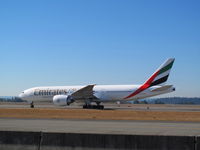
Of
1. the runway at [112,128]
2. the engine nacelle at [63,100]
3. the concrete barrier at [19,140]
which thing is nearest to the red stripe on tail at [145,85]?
the engine nacelle at [63,100]

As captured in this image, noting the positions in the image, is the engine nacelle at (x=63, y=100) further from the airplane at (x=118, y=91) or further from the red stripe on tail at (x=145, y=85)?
the red stripe on tail at (x=145, y=85)

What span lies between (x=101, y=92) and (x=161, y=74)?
29.1 feet

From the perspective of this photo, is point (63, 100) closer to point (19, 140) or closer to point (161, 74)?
point (161, 74)

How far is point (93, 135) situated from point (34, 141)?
1.70 m

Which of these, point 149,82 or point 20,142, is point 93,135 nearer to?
point 20,142

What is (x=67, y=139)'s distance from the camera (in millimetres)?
9109

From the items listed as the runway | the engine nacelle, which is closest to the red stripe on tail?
the engine nacelle

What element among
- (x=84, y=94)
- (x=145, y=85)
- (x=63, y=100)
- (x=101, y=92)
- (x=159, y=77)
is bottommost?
(x=63, y=100)

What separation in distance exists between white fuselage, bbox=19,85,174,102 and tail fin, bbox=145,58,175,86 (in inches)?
39.9

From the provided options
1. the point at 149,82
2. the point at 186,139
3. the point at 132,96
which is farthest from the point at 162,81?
the point at 186,139

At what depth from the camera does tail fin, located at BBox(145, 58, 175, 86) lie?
144 ft

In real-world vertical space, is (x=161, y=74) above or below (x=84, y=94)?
above

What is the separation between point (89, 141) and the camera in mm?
9000

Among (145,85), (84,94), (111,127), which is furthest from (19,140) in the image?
(84,94)
